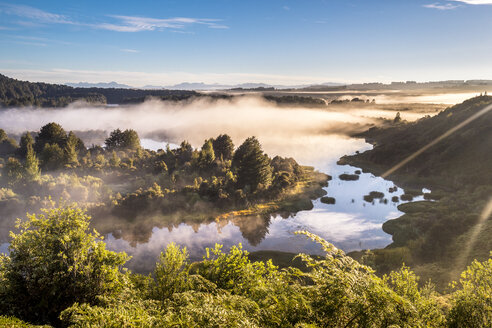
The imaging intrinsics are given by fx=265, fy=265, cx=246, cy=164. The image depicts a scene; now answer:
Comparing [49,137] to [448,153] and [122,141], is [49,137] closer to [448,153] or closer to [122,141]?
[122,141]

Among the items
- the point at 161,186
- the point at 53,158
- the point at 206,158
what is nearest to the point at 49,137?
the point at 53,158

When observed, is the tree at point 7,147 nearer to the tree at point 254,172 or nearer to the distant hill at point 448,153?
the tree at point 254,172

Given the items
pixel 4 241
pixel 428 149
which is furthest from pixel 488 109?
pixel 4 241

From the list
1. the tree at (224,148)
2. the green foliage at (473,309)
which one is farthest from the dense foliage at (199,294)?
the tree at (224,148)

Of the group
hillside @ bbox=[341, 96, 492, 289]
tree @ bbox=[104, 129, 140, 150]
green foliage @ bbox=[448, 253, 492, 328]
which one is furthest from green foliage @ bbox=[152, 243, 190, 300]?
tree @ bbox=[104, 129, 140, 150]

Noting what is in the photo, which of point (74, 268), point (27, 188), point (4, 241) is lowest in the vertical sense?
point (4, 241)

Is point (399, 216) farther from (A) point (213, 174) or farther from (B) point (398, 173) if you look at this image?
(A) point (213, 174)

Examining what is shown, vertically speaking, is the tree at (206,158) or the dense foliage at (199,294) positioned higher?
the dense foliage at (199,294)
